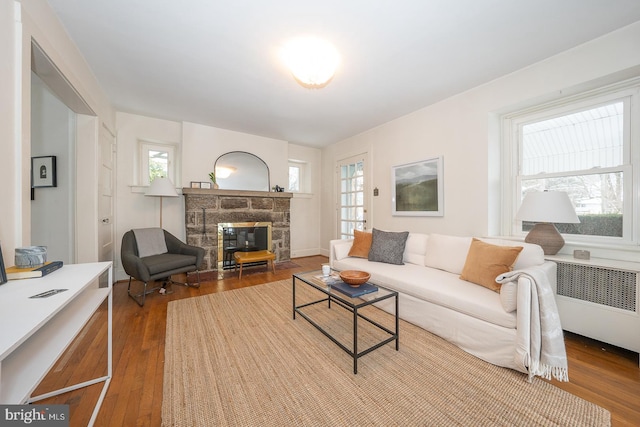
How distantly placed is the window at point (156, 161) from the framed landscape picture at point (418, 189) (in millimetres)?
3653

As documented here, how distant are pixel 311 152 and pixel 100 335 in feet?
14.6

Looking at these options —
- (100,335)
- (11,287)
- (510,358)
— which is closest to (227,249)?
(100,335)

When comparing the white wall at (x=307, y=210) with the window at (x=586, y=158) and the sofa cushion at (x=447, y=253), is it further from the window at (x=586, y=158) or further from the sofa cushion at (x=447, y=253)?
the window at (x=586, y=158)

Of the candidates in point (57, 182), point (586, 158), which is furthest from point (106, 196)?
point (586, 158)

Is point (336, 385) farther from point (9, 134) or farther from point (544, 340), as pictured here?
point (9, 134)

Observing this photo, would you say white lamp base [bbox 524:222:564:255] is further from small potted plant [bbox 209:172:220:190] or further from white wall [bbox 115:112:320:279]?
small potted plant [bbox 209:172:220:190]

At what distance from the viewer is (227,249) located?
13.6 ft

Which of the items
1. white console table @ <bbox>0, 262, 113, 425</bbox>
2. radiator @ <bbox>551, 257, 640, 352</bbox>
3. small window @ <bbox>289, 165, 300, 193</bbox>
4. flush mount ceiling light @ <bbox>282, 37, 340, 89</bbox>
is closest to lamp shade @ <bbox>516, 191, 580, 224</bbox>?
radiator @ <bbox>551, 257, 640, 352</bbox>

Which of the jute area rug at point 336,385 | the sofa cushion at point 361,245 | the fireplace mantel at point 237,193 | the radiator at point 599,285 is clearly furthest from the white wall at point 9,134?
the radiator at point 599,285

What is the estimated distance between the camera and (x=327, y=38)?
1940 millimetres

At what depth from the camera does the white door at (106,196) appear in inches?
110

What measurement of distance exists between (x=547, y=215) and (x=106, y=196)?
4.78m

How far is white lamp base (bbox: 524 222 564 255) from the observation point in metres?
2.13

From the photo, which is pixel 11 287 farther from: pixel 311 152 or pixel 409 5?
pixel 311 152
